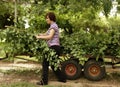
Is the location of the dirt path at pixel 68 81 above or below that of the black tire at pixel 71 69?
below

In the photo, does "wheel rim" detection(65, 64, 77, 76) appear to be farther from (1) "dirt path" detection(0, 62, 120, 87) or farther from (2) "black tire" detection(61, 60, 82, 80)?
(1) "dirt path" detection(0, 62, 120, 87)

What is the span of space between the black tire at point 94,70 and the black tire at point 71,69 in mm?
176

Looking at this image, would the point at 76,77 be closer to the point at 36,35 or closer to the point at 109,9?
the point at 36,35

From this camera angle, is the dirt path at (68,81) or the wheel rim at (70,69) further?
the wheel rim at (70,69)

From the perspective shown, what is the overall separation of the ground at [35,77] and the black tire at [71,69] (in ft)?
0.46

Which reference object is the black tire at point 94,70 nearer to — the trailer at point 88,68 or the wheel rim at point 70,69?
the trailer at point 88,68

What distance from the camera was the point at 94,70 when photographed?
8.55 meters

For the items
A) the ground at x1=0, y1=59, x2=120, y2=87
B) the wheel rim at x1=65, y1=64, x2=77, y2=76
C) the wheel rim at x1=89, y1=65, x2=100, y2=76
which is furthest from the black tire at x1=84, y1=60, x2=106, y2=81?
the wheel rim at x1=65, y1=64, x2=77, y2=76

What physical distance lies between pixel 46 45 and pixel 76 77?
1167 millimetres

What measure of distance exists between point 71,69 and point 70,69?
0.03 meters

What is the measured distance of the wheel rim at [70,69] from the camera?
8547 mm

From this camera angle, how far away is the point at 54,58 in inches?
320

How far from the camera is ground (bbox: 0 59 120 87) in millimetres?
8252

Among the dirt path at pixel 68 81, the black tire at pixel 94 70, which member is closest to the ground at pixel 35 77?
the dirt path at pixel 68 81
